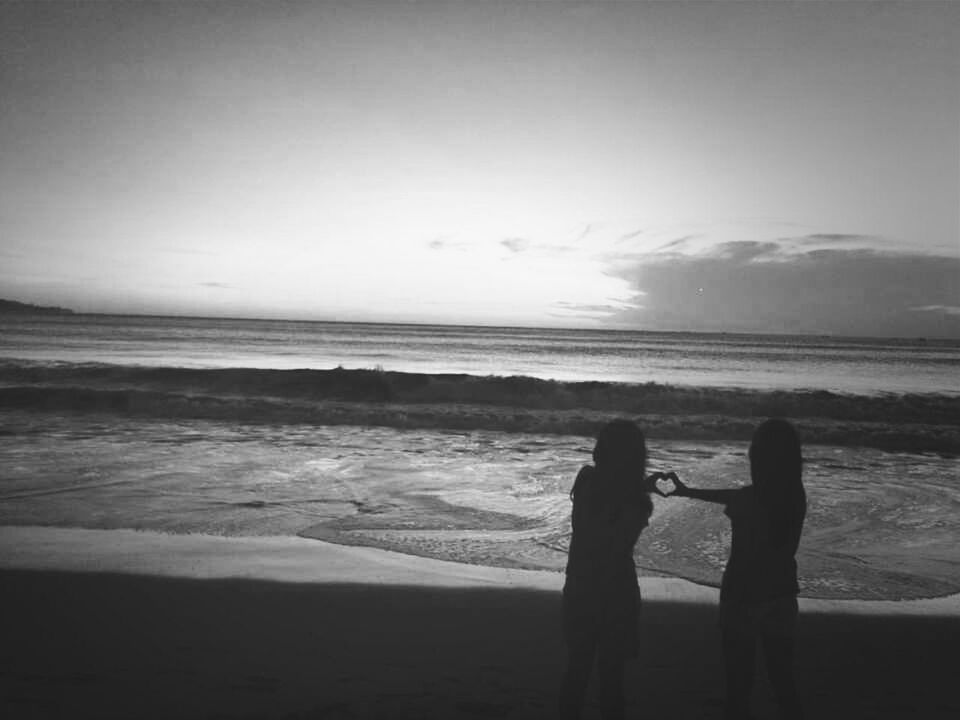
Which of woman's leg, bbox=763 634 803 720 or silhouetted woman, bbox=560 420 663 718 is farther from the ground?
silhouetted woman, bbox=560 420 663 718

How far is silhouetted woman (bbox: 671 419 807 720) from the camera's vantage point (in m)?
3.27

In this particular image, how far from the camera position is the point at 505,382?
81.7 feet

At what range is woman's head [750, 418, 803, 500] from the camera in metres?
3.27

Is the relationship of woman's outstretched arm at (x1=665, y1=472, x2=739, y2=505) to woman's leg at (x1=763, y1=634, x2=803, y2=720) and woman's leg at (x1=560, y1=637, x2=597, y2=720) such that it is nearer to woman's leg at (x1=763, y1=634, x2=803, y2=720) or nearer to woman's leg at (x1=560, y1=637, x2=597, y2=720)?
woman's leg at (x1=763, y1=634, x2=803, y2=720)

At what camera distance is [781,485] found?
3268mm

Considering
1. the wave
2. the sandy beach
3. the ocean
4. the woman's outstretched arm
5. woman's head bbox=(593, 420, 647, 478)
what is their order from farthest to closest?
the wave, the ocean, the sandy beach, the woman's outstretched arm, woman's head bbox=(593, 420, 647, 478)

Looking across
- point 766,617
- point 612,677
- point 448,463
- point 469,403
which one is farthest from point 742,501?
point 469,403

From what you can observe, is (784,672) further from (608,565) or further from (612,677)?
(608,565)

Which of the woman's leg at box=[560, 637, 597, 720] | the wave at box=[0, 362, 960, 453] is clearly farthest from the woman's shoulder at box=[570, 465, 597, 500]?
the wave at box=[0, 362, 960, 453]

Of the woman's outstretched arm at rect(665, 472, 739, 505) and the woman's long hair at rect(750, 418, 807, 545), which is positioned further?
the woman's outstretched arm at rect(665, 472, 739, 505)

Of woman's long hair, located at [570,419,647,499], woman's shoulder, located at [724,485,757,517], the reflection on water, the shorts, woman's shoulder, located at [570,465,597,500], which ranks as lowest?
the reflection on water

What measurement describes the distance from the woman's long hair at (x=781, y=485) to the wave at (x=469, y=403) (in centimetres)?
1305

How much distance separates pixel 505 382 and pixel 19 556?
766 inches

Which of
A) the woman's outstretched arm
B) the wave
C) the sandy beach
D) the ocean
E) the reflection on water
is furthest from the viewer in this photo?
the wave
